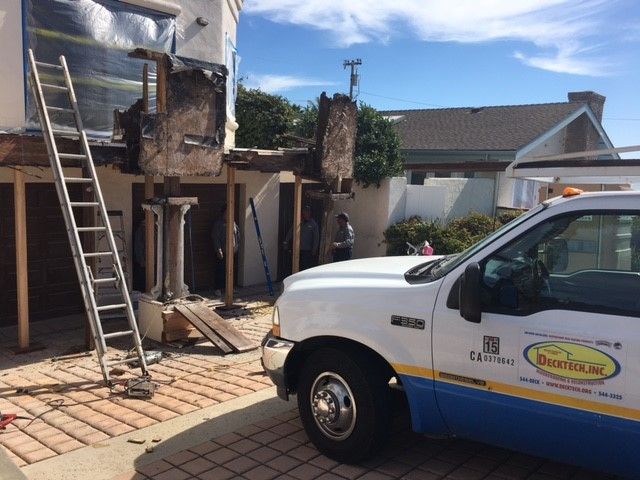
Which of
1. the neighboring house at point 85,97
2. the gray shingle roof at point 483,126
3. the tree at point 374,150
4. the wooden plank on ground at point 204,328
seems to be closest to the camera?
the wooden plank on ground at point 204,328

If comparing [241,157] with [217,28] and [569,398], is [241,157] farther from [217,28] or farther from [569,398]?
[569,398]

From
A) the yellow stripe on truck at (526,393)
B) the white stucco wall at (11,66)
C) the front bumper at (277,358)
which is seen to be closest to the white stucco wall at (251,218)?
the white stucco wall at (11,66)

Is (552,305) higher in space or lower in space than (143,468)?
higher

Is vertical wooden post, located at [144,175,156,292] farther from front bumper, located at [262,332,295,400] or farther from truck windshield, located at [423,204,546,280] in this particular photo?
truck windshield, located at [423,204,546,280]

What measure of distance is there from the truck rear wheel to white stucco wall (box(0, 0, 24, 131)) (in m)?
6.22

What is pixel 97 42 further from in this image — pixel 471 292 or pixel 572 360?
pixel 572 360

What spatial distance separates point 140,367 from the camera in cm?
641

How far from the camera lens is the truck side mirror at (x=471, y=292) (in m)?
3.50

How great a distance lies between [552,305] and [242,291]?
27.9ft

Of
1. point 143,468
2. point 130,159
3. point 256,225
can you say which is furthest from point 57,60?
point 143,468

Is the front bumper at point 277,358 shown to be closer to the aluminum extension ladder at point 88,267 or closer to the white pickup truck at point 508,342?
the white pickup truck at point 508,342

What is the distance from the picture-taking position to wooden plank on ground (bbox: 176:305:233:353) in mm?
7430

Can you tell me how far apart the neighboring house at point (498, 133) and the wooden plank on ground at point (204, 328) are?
50.0ft

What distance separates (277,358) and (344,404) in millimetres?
661
